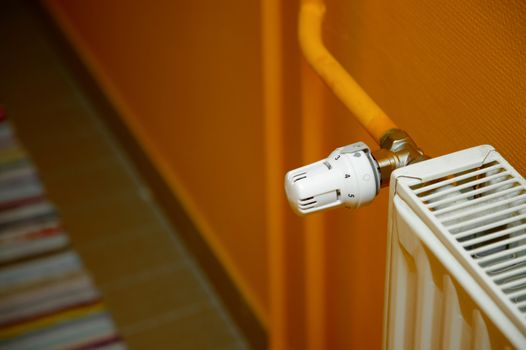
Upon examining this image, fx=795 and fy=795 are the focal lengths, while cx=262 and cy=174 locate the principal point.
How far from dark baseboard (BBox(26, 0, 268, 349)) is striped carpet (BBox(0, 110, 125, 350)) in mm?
255

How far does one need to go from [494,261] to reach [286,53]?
0.55 m

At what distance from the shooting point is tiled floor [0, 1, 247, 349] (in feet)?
5.92

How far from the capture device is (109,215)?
212 centimetres

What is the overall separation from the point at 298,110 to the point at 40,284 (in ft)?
3.67

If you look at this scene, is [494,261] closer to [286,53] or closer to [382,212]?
[382,212]

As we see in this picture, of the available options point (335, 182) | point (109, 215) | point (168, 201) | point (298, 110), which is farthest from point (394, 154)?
point (109, 215)

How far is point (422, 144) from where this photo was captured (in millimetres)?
800

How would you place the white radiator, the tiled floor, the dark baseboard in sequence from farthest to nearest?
the tiled floor, the dark baseboard, the white radiator

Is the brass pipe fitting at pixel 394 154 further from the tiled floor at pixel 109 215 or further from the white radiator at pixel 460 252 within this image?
the tiled floor at pixel 109 215

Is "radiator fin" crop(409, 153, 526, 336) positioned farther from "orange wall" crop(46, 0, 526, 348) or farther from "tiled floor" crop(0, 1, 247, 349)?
"tiled floor" crop(0, 1, 247, 349)

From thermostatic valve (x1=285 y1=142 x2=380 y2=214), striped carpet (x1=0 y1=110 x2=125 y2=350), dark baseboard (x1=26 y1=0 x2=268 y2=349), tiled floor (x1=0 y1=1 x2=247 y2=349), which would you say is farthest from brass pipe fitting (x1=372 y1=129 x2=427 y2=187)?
striped carpet (x1=0 y1=110 x2=125 y2=350)

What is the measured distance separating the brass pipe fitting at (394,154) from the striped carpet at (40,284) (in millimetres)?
1233

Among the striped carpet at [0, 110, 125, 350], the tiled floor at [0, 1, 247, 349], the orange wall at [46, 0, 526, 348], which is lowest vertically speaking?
the striped carpet at [0, 110, 125, 350]

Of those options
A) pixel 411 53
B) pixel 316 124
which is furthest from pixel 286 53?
pixel 411 53
